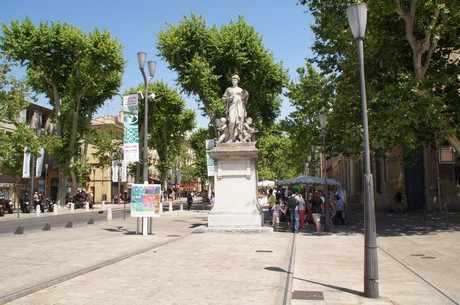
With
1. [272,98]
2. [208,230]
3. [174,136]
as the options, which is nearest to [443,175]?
[272,98]

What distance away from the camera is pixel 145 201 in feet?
54.6

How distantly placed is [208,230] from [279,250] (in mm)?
5745

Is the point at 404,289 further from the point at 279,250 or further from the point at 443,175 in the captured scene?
the point at 443,175

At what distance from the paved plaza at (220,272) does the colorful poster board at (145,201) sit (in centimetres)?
206

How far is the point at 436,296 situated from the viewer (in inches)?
263

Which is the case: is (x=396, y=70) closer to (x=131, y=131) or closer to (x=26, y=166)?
(x=131, y=131)

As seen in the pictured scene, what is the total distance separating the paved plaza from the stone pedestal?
8.42 ft

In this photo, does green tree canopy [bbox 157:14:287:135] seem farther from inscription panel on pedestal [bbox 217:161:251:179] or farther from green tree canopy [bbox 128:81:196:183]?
inscription panel on pedestal [bbox 217:161:251:179]

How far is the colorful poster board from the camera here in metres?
16.5

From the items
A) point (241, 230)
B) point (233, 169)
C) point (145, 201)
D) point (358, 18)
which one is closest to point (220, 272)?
point (358, 18)

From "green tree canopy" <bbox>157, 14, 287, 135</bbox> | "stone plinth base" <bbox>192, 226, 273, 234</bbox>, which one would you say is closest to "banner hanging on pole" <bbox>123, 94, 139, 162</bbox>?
"stone plinth base" <bbox>192, 226, 273, 234</bbox>

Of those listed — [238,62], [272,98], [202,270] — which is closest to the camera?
[202,270]

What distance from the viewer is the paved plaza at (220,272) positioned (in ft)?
21.3

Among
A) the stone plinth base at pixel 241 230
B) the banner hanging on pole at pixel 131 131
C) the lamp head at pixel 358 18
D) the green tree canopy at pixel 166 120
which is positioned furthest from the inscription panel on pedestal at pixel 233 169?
the green tree canopy at pixel 166 120
